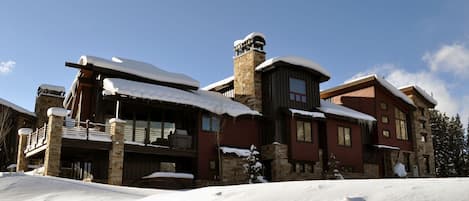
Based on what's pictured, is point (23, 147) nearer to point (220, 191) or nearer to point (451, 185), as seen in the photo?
point (220, 191)

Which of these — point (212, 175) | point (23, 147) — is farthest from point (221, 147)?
point (23, 147)

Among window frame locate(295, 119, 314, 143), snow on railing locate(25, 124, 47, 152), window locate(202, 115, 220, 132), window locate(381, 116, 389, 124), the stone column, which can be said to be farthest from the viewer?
window locate(381, 116, 389, 124)

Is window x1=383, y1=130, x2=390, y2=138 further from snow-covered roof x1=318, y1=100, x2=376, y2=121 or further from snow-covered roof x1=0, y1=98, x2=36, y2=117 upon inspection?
snow-covered roof x1=0, y1=98, x2=36, y2=117

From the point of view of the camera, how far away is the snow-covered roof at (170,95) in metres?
17.5

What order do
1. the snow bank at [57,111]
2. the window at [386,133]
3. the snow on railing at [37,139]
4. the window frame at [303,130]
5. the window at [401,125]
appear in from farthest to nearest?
the window at [401,125], the window at [386,133], the window frame at [303,130], the snow on railing at [37,139], the snow bank at [57,111]

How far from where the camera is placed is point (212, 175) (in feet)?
65.5

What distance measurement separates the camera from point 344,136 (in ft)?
Result: 77.8

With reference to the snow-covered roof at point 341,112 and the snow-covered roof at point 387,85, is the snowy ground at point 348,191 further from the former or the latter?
the snow-covered roof at point 387,85

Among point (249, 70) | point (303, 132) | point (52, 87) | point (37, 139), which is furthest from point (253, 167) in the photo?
point (52, 87)

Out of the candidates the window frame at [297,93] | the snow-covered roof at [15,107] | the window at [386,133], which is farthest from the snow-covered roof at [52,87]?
the window at [386,133]

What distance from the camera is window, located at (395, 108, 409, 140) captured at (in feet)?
90.4

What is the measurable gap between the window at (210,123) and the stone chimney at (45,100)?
33.7 feet

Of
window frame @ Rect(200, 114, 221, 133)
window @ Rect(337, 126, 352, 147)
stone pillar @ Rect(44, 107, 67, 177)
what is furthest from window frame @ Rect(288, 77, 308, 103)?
stone pillar @ Rect(44, 107, 67, 177)

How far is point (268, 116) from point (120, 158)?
25.5ft
